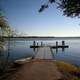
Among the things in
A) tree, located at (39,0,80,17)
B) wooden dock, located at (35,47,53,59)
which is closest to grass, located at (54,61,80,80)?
tree, located at (39,0,80,17)

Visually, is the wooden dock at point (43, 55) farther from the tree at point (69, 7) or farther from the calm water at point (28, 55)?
the tree at point (69, 7)

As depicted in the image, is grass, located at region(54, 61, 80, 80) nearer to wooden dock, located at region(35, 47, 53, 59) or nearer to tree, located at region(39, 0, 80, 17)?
tree, located at region(39, 0, 80, 17)

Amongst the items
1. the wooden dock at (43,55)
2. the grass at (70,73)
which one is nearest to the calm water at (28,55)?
the wooden dock at (43,55)

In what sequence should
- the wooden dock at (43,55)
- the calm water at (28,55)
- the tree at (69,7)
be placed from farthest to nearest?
the calm water at (28,55) → the wooden dock at (43,55) → the tree at (69,7)

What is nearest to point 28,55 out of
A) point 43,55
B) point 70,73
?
point 43,55

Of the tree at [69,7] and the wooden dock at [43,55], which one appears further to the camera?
the wooden dock at [43,55]

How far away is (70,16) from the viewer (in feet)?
32.7

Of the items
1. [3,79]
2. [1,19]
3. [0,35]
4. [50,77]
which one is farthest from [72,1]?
[3,79]

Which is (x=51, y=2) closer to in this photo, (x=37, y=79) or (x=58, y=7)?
(x=58, y=7)

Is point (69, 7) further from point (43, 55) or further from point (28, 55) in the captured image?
point (28, 55)

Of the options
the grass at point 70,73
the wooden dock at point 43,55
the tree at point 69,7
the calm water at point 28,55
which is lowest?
the calm water at point 28,55

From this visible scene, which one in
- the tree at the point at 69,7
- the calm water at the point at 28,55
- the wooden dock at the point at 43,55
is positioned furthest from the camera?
the calm water at the point at 28,55

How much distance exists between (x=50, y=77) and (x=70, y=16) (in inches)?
151

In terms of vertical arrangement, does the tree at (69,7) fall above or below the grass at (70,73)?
above
